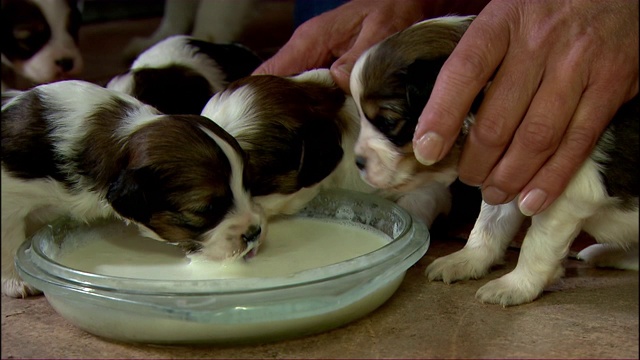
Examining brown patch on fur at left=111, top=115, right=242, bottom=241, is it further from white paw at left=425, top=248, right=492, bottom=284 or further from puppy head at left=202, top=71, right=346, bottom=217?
white paw at left=425, top=248, right=492, bottom=284

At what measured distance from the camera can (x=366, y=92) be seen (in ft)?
6.82

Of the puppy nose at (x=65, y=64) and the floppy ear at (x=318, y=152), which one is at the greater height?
the floppy ear at (x=318, y=152)

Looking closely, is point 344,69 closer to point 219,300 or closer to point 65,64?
point 219,300

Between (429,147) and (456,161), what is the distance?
207 millimetres

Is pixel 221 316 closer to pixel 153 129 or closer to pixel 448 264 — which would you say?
pixel 153 129

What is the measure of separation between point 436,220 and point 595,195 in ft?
2.31

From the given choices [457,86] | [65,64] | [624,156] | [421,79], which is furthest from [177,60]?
[624,156]

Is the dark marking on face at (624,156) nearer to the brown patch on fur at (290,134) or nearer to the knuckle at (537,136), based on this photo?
the knuckle at (537,136)

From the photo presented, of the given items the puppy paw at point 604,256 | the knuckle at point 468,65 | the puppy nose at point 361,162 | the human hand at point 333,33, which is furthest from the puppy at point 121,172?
the puppy paw at point 604,256

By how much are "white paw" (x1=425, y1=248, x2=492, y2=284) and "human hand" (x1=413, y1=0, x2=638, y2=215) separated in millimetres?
285

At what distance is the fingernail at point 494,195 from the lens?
6.94ft

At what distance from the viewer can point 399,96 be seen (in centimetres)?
201

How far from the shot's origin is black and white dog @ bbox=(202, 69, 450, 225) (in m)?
2.35

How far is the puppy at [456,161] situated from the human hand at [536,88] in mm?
42
